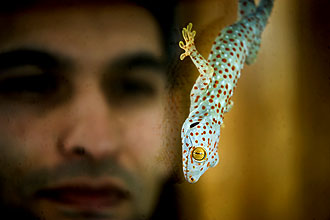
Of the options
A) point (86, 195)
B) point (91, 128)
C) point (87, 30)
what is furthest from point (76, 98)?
point (86, 195)

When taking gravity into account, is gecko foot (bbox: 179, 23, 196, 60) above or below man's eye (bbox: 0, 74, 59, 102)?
below

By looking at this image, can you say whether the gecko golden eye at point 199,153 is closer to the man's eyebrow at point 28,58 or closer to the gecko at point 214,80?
the gecko at point 214,80

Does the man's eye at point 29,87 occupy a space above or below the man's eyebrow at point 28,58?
below

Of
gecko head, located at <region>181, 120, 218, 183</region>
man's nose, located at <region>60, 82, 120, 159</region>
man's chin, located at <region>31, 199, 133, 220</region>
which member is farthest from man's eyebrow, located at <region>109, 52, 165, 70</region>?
man's chin, located at <region>31, 199, 133, 220</region>

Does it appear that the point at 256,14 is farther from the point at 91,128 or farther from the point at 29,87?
the point at 29,87

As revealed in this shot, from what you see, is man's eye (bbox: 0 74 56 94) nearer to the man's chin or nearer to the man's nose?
the man's nose

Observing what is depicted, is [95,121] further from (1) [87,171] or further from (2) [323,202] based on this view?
(2) [323,202]

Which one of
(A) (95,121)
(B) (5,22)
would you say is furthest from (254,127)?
(B) (5,22)

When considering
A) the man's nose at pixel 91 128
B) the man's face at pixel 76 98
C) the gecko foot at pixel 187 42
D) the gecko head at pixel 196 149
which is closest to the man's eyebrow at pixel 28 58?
the man's face at pixel 76 98
